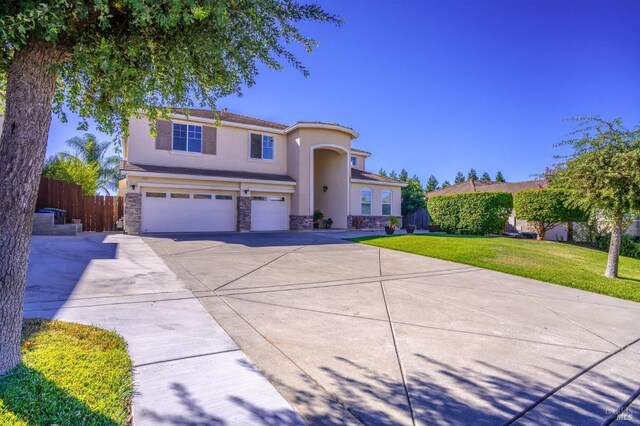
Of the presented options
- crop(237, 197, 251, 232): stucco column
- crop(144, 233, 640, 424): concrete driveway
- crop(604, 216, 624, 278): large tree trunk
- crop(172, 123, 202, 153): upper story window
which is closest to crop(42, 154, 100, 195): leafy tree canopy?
crop(172, 123, 202, 153): upper story window

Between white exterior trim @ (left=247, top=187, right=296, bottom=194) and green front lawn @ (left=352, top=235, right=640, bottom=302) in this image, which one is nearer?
green front lawn @ (left=352, top=235, right=640, bottom=302)

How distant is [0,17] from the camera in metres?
2.34

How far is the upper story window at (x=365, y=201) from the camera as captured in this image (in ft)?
74.3

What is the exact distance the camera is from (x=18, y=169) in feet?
9.05

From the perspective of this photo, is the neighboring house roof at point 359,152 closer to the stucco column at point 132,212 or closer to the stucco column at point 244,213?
the stucco column at point 244,213

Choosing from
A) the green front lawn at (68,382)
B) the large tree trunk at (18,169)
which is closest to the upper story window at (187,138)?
the green front lawn at (68,382)

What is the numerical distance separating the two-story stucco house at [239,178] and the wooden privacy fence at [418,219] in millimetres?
4798

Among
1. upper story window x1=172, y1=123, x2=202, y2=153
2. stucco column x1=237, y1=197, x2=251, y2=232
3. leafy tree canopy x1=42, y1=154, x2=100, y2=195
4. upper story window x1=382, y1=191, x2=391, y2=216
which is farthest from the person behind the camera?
upper story window x1=382, y1=191, x2=391, y2=216

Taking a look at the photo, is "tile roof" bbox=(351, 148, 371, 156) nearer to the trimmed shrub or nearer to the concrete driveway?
the trimmed shrub

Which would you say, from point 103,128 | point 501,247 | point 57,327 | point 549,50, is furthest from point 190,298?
point 549,50

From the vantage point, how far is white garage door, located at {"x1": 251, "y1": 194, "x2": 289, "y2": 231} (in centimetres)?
1927

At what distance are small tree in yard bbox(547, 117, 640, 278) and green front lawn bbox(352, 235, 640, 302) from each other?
0.96 metres

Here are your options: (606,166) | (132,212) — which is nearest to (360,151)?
(132,212)

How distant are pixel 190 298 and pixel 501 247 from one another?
35.3ft
